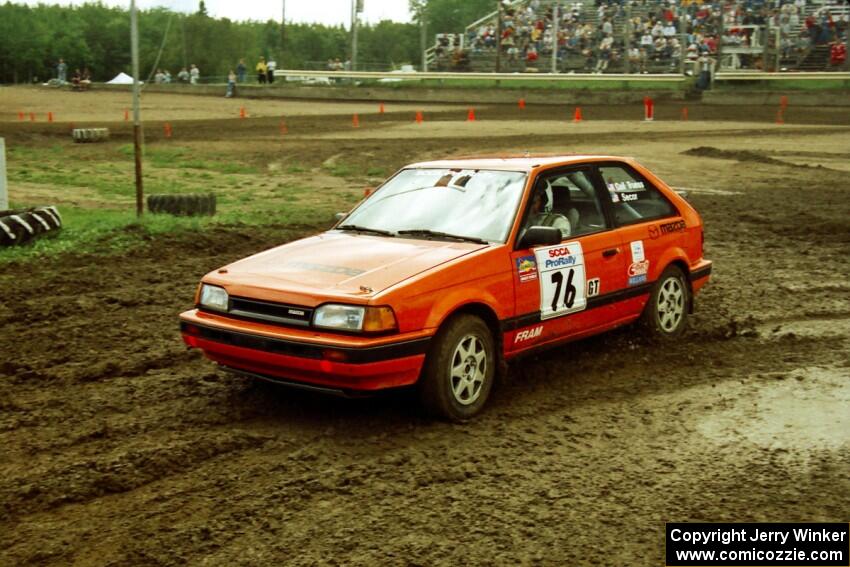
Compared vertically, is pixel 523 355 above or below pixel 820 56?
below

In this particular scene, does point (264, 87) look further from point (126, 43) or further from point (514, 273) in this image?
point (514, 273)

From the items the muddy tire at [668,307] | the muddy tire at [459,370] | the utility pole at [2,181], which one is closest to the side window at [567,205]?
the muddy tire at [668,307]

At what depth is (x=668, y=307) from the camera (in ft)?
25.7

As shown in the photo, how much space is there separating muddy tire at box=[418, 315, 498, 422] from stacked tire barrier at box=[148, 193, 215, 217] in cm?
839

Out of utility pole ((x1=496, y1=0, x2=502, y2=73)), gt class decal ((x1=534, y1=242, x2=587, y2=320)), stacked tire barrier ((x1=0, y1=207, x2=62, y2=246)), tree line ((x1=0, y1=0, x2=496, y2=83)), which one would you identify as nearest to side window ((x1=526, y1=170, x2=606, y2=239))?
gt class decal ((x1=534, y1=242, x2=587, y2=320))

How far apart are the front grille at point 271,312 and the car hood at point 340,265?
6cm

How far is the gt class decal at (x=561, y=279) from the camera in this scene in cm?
654

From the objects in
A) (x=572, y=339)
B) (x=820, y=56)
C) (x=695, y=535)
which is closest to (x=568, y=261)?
(x=572, y=339)

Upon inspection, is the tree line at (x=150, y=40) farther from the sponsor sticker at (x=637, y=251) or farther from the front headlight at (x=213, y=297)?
the front headlight at (x=213, y=297)

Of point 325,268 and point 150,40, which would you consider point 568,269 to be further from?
point 150,40

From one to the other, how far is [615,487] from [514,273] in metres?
1.73

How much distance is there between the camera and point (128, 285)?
386 inches

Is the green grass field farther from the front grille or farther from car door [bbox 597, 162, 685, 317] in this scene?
car door [bbox 597, 162, 685, 317]

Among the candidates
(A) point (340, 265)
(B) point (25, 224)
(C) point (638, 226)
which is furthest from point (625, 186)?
(B) point (25, 224)
